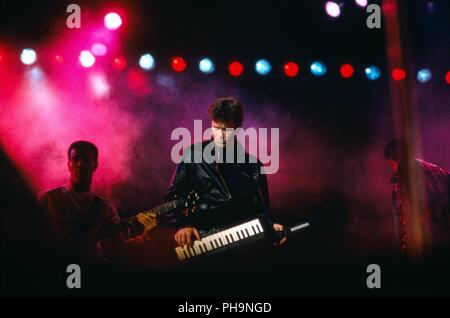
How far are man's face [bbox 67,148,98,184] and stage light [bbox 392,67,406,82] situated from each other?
11.4 feet

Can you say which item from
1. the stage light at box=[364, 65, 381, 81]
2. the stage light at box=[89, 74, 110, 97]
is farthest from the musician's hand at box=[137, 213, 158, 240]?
the stage light at box=[364, 65, 381, 81]

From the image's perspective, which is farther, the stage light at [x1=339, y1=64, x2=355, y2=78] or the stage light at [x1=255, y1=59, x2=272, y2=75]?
the stage light at [x1=339, y1=64, x2=355, y2=78]

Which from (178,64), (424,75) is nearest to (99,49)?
(178,64)

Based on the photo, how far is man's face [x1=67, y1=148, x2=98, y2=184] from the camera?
514 cm

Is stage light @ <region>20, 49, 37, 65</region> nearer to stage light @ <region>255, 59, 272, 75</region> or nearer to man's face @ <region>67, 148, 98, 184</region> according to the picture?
man's face @ <region>67, 148, 98, 184</region>

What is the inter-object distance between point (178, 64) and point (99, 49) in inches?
33.1

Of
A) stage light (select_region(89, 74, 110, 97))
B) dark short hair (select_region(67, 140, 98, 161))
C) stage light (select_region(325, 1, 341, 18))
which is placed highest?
stage light (select_region(325, 1, 341, 18))

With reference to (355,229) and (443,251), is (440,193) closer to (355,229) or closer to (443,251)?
A: (443,251)

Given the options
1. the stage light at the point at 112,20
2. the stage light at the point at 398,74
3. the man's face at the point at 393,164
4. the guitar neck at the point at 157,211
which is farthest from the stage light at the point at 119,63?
the man's face at the point at 393,164

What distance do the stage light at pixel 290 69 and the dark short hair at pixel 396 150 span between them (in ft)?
4.40

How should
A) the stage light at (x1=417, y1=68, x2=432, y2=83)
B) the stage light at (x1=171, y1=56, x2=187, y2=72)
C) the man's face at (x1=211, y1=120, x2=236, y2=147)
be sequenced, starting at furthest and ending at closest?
the stage light at (x1=417, y1=68, x2=432, y2=83), the stage light at (x1=171, y1=56, x2=187, y2=72), the man's face at (x1=211, y1=120, x2=236, y2=147)

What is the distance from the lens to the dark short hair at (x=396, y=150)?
18.2ft

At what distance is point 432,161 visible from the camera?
19.0 feet

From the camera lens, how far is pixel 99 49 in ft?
17.1
